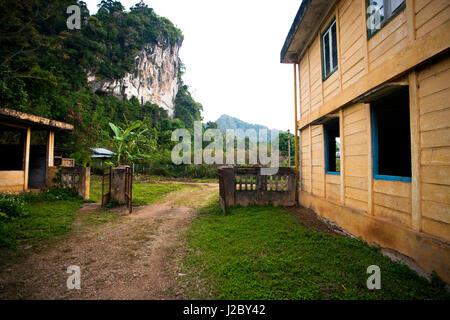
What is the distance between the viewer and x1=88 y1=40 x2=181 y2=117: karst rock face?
3928 centimetres

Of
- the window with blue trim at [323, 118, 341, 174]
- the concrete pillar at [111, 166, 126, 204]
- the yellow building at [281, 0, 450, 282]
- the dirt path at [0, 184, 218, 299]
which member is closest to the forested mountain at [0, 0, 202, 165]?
the concrete pillar at [111, 166, 126, 204]

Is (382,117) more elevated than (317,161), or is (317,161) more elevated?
(382,117)

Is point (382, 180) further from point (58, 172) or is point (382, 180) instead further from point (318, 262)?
point (58, 172)

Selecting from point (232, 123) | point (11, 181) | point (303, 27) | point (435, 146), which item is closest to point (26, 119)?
point (11, 181)

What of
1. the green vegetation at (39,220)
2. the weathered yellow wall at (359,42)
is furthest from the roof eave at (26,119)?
the weathered yellow wall at (359,42)

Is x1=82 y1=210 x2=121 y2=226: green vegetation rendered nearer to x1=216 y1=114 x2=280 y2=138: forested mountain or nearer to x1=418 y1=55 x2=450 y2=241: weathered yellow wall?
x1=418 y1=55 x2=450 y2=241: weathered yellow wall

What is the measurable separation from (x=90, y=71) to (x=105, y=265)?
136 feet

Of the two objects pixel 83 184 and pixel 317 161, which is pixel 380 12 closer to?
pixel 317 161

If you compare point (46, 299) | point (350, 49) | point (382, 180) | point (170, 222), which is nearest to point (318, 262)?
point (382, 180)

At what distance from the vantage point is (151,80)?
4938 cm

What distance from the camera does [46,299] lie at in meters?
2.31

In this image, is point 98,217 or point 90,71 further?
point 90,71

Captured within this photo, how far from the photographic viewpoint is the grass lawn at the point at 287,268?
92.4 inches

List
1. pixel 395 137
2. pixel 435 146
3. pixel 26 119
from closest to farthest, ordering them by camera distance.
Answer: pixel 435 146, pixel 395 137, pixel 26 119
